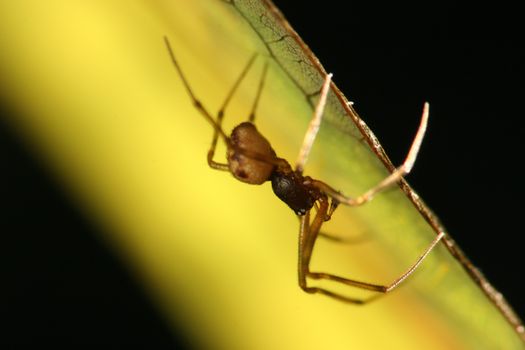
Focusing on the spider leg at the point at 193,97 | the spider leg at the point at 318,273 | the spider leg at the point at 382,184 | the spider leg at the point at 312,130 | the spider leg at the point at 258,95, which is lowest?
the spider leg at the point at 318,273

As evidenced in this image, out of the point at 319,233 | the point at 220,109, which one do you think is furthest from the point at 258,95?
the point at 319,233

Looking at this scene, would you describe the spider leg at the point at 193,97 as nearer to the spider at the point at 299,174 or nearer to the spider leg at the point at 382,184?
the spider at the point at 299,174

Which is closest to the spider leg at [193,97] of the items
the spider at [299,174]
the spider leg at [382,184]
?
the spider at [299,174]

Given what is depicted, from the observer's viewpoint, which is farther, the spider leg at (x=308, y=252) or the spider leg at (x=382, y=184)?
the spider leg at (x=308, y=252)

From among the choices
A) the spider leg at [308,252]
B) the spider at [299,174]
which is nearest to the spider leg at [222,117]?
the spider at [299,174]

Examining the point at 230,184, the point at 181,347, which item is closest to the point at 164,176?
the point at 230,184

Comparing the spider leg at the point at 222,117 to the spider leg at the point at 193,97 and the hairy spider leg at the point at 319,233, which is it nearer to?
the spider leg at the point at 193,97

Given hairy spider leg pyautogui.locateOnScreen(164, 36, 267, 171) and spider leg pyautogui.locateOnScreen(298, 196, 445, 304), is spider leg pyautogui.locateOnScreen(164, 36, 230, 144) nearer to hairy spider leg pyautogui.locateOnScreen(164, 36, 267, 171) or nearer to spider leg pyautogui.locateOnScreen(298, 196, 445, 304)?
hairy spider leg pyautogui.locateOnScreen(164, 36, 267, 171)

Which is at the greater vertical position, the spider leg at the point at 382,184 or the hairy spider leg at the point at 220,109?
the hairy spider leg at the point at 220,109
